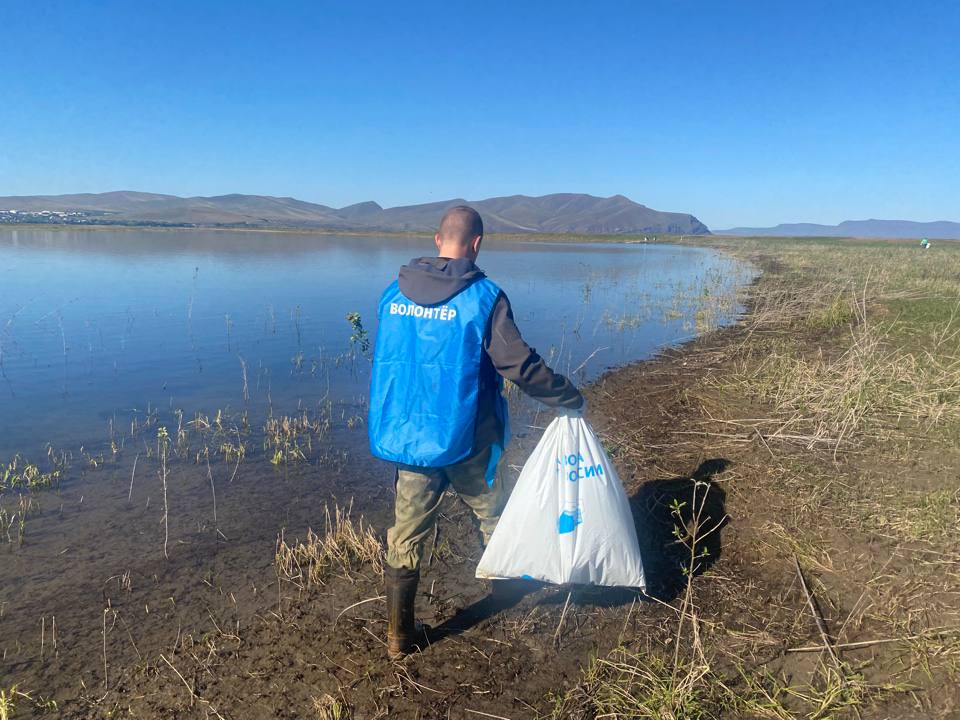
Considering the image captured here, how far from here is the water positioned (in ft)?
27.7

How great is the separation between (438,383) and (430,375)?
0.21 feet

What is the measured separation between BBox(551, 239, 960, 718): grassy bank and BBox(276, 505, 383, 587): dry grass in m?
1.96

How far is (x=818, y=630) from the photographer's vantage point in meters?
3.19

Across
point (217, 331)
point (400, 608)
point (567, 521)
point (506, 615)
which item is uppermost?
point (567, 521)

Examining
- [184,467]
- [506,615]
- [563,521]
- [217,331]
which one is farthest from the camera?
[217,331]

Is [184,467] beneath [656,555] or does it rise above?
beneath

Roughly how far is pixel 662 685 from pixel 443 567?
1.87 metres

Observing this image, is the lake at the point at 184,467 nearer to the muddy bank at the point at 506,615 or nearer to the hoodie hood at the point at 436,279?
the muddy bank at the point at 506,615

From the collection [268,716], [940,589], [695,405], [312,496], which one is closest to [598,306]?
[695,405]

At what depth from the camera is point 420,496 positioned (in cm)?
312

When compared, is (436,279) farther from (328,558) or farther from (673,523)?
(673,523)

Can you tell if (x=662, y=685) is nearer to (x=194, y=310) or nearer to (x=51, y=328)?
(x=51, y=328)

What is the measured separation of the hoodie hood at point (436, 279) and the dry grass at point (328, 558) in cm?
230

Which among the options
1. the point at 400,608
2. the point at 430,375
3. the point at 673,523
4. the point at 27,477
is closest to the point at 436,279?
the point at 430,375
